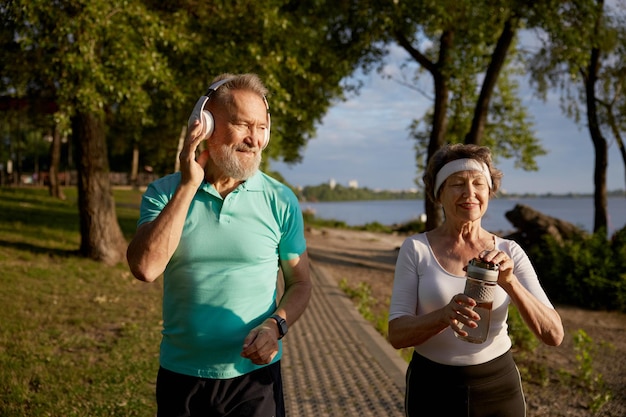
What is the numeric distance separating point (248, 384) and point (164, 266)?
1.97ft

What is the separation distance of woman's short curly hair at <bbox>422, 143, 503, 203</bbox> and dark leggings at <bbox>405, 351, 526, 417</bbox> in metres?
0.76

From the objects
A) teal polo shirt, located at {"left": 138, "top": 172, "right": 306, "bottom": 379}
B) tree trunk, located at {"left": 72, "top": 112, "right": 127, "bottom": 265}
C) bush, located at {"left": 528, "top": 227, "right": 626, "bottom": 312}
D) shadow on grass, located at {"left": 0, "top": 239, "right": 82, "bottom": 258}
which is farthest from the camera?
bush, located at {"left": 528, "top": 227, "right": 626, "bottom": 312}

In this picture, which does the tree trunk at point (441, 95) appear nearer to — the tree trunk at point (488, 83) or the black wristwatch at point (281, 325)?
the tree trunk at point (488, 83)

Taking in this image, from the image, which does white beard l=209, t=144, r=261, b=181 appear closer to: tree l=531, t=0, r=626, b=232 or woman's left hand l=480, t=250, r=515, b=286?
woman's left hand l=480, t=250, r=515, b=286

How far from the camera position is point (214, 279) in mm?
2285

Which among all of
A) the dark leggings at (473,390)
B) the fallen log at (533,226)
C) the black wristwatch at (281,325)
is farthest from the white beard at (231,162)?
the fallen log at (533,226)

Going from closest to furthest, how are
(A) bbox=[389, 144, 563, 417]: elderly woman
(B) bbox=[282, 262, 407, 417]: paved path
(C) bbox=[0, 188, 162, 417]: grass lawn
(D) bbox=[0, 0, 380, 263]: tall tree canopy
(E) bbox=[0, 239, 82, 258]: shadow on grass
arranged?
(A) bbox=[389, 144, 563, 417]: elderly woman → (C) bbox=[0, 188, 162, 417]: grass lawn → (B) bbox=[282, 262, 407, 417]: paved path → (D) bbox=[0, 0, 380, 263]: tall tree canopy → (E) bbox=[0, 239, 82, 258]: shadow on grass

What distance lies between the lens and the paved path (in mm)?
4910

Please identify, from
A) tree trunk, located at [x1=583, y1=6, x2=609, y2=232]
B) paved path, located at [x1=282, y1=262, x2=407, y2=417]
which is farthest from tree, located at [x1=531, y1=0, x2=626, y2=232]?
paved path, located at [x1=282, y1=262, x2=407, y2=417]

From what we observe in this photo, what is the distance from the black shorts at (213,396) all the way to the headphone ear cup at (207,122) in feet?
3.16

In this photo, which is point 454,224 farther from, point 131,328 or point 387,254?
point 387,254

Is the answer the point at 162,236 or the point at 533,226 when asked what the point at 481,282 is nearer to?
the point at 162,236

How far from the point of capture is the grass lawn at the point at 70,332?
473 cm

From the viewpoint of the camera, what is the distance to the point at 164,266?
2.19 m
